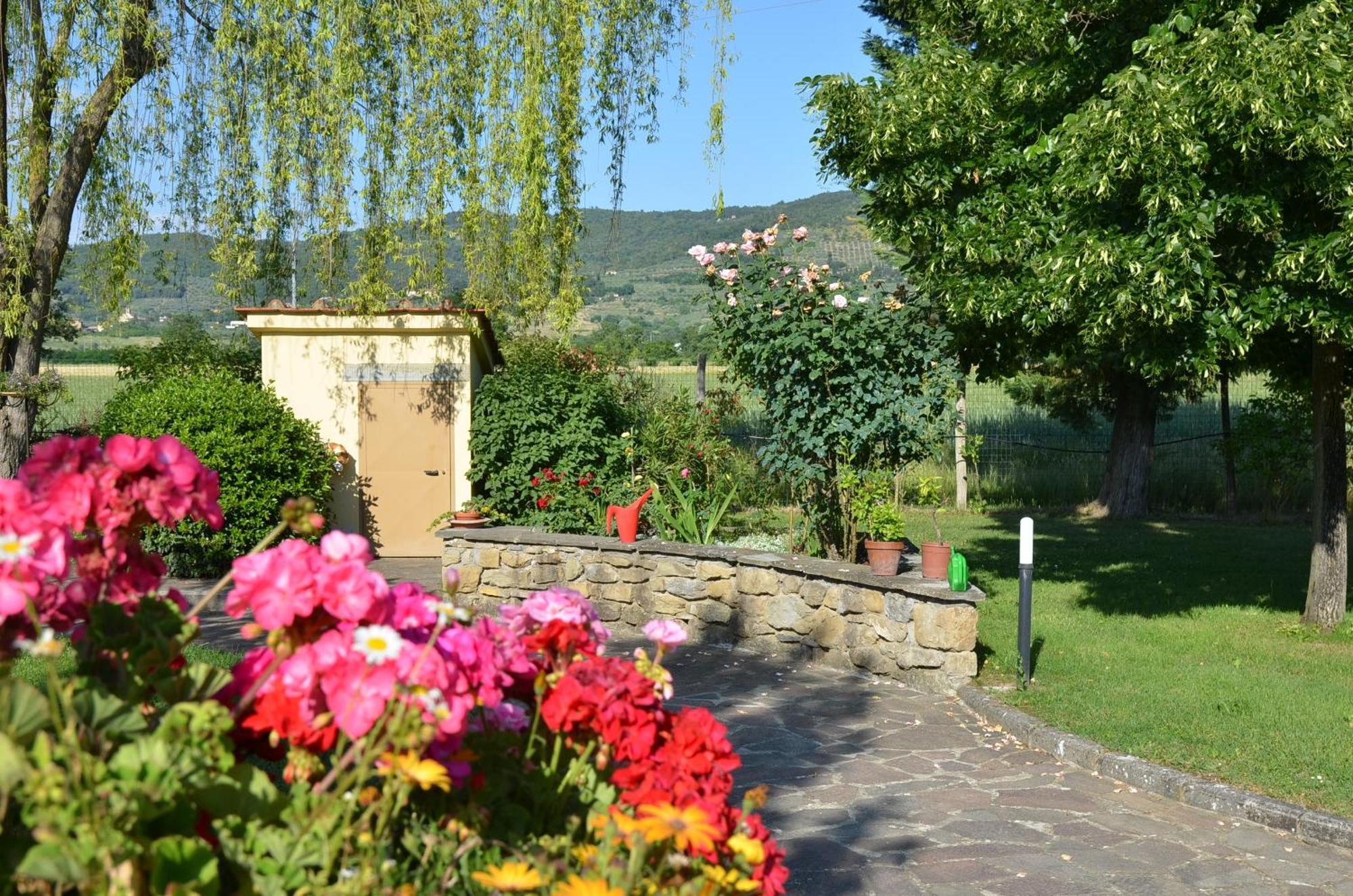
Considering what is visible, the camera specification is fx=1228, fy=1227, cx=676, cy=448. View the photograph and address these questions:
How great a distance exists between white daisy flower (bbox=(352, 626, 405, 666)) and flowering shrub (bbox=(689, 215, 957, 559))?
728 cm

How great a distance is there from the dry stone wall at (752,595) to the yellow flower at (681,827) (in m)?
5.98

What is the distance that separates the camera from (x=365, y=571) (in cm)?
226

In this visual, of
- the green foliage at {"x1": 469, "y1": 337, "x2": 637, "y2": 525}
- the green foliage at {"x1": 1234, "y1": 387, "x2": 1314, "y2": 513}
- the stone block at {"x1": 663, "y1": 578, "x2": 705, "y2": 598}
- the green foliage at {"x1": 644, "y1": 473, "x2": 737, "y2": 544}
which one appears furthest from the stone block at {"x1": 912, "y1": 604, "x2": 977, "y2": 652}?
the green foliage at {"x1": 1234, "y1": 387, "x2": 1314, "y2": 513}

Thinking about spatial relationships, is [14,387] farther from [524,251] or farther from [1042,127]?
[1042,127]

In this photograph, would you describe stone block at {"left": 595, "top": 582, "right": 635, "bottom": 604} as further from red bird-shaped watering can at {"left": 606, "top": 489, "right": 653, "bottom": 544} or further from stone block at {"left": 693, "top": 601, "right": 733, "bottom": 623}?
stone block at {"left": 693, "top": 601, "right": 733, "bottom": 623}

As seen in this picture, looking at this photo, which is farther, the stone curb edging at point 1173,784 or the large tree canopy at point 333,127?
the large tree canopy at point 333,127

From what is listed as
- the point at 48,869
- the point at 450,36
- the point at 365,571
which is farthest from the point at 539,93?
the point at 48,869

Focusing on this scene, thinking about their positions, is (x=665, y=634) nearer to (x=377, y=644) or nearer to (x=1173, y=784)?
(x=377, y=644)

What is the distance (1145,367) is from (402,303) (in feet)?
26.5

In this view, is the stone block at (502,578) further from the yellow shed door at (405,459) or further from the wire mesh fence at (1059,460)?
the wire mesh fence at (1059,460)

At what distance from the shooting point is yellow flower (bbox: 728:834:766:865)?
2.23 m

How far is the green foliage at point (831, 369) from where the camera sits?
30.7 ft

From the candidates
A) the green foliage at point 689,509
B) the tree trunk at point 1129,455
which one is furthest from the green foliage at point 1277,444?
the green foliage at point 689,509

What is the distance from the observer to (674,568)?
32.8ft
